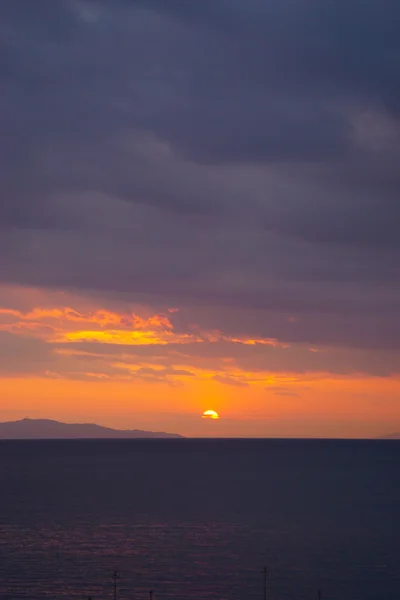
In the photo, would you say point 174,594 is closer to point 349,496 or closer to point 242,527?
point 242,527

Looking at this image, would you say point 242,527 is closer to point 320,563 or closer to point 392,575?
point 320,563

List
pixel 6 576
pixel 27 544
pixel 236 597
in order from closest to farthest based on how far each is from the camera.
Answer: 1. pixel 236 597
2. pixel 6 576
3. pixel 27 544

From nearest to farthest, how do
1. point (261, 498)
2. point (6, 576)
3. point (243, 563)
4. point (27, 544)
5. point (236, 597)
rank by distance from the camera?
point (236, 597) → point (6, 576) → point (243, 563) → point (27, 544) → point (261, 498)

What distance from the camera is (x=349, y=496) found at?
639ft

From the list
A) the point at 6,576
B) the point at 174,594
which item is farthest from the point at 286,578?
the point at 6,576

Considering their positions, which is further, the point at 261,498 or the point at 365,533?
the point at 261,498

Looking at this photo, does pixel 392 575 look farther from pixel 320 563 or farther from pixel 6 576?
pixel 6 576

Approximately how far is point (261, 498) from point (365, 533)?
59907mm

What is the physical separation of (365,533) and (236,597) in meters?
50.9

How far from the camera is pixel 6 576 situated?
91500 millimetres

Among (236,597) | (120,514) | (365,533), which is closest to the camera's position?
(236,597)

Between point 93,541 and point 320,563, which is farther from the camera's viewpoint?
point 93,541

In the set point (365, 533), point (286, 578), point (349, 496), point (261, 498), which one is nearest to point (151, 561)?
point (286, 578)

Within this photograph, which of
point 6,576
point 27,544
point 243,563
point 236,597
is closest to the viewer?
point 236,597
